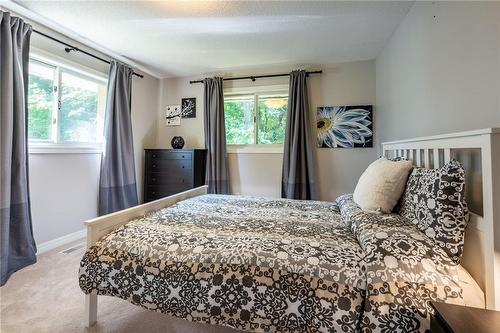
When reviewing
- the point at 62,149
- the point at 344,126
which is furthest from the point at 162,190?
the point at 344,126

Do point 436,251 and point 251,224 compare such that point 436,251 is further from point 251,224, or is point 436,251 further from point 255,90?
point 255,90

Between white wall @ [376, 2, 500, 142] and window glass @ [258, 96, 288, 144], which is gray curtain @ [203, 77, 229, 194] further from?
white wall @ [376, 2, 500, 142]

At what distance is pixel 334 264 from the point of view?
1.03m

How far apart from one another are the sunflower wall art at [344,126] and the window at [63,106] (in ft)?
10.1

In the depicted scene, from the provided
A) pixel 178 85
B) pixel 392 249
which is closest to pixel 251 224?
pixel 392 249

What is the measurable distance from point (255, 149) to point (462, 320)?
3150 millimetres

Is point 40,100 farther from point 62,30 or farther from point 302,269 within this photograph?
point 302,269

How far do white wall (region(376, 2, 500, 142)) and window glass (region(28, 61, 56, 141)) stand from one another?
142 inches

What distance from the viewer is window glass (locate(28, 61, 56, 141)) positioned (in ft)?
7.88

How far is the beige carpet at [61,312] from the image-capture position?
1.39 metres

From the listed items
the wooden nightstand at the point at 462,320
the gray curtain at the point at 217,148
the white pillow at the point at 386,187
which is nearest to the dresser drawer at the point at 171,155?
the gray curtain at the point at 217,148

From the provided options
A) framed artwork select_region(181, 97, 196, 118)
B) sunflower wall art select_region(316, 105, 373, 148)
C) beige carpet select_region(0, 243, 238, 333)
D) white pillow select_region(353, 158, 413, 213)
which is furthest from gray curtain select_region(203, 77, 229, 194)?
white pillow select_region(353, 158, 413, 213)

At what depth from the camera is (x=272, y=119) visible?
3676 millimetres

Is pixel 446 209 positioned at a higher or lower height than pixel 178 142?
lower
